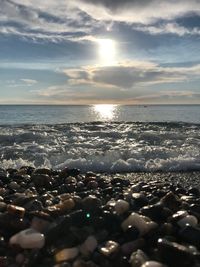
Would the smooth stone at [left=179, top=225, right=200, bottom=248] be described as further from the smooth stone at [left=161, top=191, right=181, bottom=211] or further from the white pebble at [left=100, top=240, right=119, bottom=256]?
the smooth stone at [left=161, top=191, right=181, bottom=211]

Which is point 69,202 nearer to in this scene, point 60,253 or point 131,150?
point 60,253

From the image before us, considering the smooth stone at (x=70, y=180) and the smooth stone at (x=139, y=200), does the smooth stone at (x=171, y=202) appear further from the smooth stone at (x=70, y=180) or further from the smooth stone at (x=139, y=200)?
the smooth stone at (x=70, y=180)

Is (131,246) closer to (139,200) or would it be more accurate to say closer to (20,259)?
(20,259)

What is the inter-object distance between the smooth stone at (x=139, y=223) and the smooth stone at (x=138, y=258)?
498 mm

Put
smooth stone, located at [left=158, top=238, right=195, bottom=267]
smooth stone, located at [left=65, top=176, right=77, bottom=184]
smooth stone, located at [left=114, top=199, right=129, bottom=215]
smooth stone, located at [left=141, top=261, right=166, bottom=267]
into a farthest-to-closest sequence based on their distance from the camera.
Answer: smooth stone, located at [left=65, top=176, right=77, bottom=184]
smooth stone, located at [left=114, top=199, right=129, bottom=215]
smooth stone, located at [left=158, top=238, right=195, bottom=267]
smooth stone, located at [left=141, top=261, right=166, bottom=267]

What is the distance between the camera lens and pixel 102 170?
36.2 feet

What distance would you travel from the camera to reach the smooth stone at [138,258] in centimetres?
391

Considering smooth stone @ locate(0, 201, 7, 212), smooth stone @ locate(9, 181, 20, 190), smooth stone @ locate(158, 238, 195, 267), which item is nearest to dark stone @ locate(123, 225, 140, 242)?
smooth stone @ locate(158, 238, 195, 267)

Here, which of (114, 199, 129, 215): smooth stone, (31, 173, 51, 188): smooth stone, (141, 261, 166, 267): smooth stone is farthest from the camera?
(31, 173, 51, 188): smooth stone

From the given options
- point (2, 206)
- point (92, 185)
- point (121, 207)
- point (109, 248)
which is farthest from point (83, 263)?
point (92, 185)

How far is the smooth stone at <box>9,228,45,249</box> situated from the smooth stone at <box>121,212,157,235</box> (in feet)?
3.28

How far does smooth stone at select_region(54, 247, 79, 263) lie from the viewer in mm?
4141

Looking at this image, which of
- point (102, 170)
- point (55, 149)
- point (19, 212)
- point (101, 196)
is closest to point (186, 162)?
point (102, 170)

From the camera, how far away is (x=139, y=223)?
4699 millimetres
